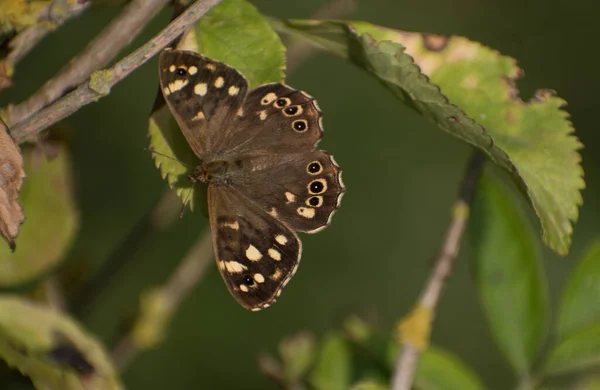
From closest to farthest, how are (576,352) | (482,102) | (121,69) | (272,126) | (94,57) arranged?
1. (121,69)
2. (94,57)
3. (482,102)
4. (576,352)
5. (272,126)

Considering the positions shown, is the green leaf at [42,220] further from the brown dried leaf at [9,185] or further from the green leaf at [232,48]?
the brown dried leaf at [9,185]

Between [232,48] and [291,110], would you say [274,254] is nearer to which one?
[291,110]

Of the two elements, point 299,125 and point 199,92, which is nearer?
point 199,92

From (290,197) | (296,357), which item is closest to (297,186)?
(290,197)

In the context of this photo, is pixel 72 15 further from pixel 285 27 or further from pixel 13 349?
pixel 13 349

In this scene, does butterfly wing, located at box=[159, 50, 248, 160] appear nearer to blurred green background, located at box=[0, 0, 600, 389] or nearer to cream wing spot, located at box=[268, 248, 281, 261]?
cream wing spot, located at box=[268, 248, 281, 261]

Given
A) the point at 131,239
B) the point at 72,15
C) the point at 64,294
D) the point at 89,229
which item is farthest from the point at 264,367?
the point at 89,229
